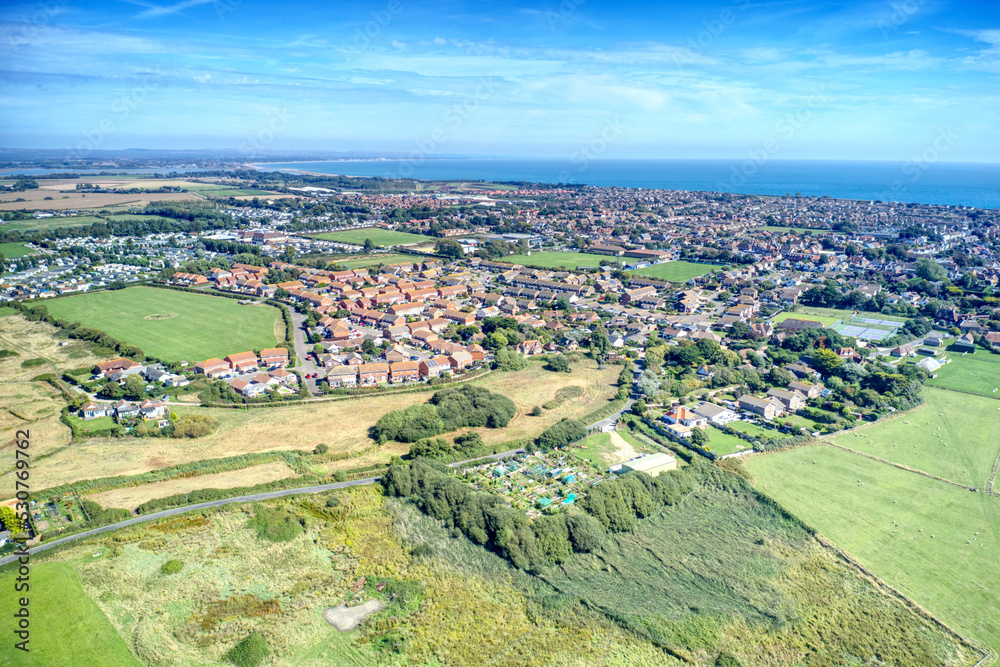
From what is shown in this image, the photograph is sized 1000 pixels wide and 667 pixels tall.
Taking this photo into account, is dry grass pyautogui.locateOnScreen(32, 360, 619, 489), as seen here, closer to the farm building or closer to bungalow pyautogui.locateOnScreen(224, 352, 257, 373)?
bungalow pyautogui.locateOnScreen(224, 352, 257, 373)

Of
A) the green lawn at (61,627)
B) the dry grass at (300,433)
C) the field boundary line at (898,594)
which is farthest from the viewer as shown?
the dry grass at (300,433)

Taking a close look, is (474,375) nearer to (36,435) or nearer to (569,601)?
(569,601)

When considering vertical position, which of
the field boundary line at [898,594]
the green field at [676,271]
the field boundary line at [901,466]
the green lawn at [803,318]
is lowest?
the field boundary line at [898,594]

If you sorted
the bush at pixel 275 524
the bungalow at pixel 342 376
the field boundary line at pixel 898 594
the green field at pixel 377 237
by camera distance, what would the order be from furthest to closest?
the green field at pixel 377 237
the bungalow at pixel 342 376
the bush at pixel 275 524
the field boundary line at pixel 898 594

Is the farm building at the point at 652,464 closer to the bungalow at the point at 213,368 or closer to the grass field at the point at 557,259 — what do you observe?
the bungalow at the point at 213,368

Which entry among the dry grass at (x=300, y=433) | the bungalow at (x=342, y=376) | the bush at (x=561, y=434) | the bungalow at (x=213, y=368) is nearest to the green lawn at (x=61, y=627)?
Answer: the dry grass at (x=300, y=433)

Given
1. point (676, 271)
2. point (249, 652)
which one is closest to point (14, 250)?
point (249, 652)

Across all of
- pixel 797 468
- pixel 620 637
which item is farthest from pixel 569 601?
pixel 797 468
